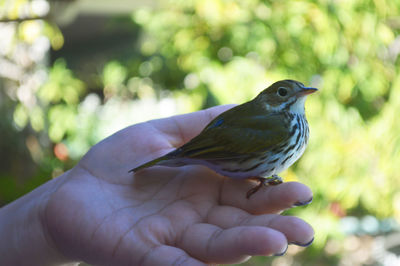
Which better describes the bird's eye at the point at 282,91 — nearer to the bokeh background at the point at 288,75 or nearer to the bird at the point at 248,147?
the bird at the point at 248,147

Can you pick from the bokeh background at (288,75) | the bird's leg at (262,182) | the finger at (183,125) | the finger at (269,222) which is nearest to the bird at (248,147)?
the bird's leg at (262,182)

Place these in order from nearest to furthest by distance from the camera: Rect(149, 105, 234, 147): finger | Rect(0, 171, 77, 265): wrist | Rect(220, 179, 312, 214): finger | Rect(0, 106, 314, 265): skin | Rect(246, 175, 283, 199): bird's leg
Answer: Rect(0, 106, 314, 265): skin < Rect(220, 179, 312, 214): finger < Rect(246, 175, 283, 199): bird's leg < Rect(0, 171, 77, 265): wrist < Rect(149, 105, 234, 147): finger

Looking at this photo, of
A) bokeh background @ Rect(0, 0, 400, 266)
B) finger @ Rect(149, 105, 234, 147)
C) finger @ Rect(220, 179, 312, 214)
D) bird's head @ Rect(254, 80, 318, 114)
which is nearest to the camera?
finger @ Rect(220, 179, 312, 214)

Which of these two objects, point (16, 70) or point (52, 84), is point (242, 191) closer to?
point (52, 84)

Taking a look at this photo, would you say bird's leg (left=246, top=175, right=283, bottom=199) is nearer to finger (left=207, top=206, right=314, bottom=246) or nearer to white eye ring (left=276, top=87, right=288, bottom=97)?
finger (left=207, top=206, right=314, bottom=246)

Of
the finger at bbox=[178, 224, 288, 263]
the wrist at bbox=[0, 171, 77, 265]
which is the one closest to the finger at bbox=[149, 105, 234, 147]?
the wrist at bbox=[0, 171, 77, 265]

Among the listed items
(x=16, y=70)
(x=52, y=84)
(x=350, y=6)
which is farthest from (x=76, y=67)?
(x=350, y=6)

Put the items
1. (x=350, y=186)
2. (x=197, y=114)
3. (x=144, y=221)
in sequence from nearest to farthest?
1. (x=144, y=221)
2. (x=197, y=114)
3. (x=350, y=186)
